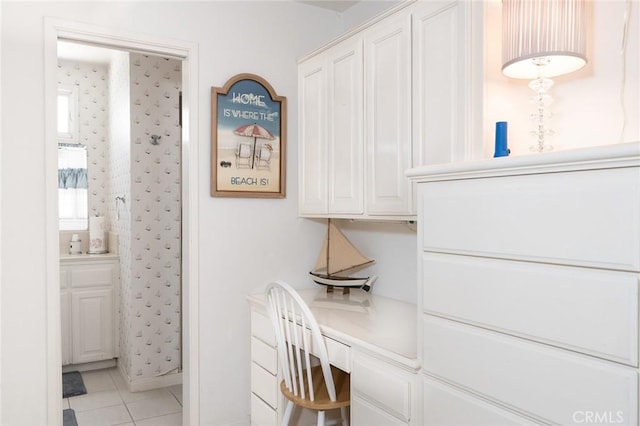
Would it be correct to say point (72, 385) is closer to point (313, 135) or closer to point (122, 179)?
point (122, 179)

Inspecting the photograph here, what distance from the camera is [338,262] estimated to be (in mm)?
2877

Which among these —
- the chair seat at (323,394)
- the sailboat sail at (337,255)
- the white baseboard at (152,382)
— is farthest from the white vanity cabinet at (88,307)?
the chair seat at (323,394)

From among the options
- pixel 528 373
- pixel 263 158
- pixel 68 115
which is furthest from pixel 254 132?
pixel 68 115

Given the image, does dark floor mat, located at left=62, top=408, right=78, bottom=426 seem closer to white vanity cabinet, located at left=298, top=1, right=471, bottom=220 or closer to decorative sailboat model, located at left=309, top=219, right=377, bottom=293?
decorative sailboat model, located at left=309, top=219, right=377, bottom=293

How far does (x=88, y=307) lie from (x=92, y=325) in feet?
0.51

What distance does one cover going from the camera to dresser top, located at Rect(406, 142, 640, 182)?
1073 mm

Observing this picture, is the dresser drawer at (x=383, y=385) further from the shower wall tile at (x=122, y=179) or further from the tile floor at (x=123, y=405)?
the shower wall tile at (x=122, y=179)

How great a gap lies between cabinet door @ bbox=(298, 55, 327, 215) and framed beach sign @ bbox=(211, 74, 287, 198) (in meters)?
0.12

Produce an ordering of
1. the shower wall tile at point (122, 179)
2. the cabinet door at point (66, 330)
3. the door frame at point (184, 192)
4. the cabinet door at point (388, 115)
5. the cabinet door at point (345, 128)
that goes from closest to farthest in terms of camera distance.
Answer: the cabinet door at point (388, 115) → the door frame at point (184, 192) → the cabinet door at point (345, 128) → the shower wall tile at point (122, 179) → the cabinet door at point (66, 330)

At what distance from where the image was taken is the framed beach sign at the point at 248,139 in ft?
8.96

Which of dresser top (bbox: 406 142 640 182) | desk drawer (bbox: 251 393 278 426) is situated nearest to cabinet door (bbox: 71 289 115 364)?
desk drawer (bbox: 251 393 278 426)

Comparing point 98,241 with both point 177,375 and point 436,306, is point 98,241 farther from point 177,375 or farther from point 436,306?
point 436,306

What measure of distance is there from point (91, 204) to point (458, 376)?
13.0 ft

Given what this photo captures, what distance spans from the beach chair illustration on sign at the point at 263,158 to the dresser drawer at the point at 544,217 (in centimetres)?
145
